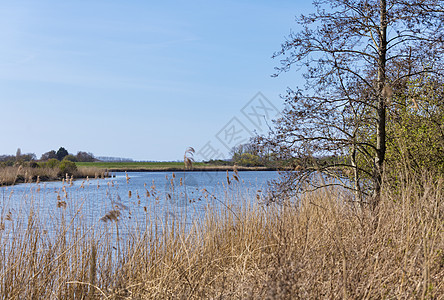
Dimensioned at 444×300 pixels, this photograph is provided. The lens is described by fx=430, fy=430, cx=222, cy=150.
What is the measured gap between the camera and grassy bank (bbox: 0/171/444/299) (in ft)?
9.41

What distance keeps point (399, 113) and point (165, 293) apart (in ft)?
14.3

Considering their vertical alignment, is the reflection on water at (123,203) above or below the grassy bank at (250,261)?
above

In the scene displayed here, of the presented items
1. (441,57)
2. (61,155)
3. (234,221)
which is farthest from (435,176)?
(61,155)

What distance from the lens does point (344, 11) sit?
5926 millimetres

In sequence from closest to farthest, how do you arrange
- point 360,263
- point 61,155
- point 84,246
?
point 360,263 → point 84,246 → point 61,155

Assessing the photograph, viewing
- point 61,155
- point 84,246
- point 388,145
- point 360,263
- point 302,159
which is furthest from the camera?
point 61,155

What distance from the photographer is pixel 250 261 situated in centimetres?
434

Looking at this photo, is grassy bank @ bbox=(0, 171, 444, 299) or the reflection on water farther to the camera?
the reflection on water

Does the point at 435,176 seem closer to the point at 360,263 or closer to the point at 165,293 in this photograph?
the point at 360,263

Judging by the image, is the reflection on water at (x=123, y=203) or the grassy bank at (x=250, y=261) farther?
the reflection on water at (x=123, y=203)

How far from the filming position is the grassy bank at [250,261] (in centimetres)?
287

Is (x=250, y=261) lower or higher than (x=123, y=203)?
lower

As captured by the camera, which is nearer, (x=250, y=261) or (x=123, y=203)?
(x=250, y=261)

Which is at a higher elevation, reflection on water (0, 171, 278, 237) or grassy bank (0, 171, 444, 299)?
reflection on water (0, 171, 278, 237)
